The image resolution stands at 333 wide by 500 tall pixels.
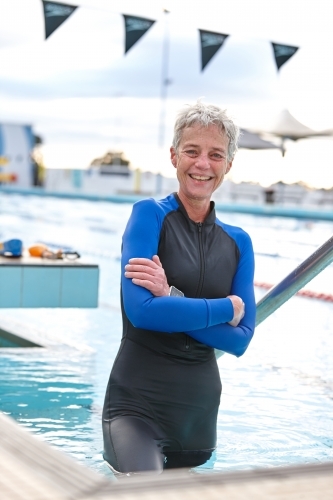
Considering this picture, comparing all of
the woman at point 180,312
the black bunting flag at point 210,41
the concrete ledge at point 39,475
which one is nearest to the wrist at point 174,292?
the woman at point 180,312

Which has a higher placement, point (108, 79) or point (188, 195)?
point (108, 79)

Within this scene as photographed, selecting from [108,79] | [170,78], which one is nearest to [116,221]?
[170,78]

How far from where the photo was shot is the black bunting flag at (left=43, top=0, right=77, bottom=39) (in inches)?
321

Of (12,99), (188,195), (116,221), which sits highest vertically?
(12,99)

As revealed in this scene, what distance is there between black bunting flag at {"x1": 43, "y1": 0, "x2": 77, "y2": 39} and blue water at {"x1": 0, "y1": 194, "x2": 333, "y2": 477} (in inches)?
107

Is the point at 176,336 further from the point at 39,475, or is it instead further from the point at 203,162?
the point at 39,475

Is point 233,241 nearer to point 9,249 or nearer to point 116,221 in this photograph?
point 9,249

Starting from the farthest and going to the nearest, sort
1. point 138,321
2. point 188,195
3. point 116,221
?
point 116,221 < point 188,195 < point 138,321

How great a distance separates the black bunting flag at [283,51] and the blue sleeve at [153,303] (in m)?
8.09

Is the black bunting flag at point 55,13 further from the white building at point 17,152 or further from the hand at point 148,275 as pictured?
the white building at point 17,152

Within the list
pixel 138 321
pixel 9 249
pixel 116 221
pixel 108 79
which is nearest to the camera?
pixel 138 321

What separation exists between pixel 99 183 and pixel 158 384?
31.4 metres

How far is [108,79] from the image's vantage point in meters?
30.4

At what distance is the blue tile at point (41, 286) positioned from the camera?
475 cm
